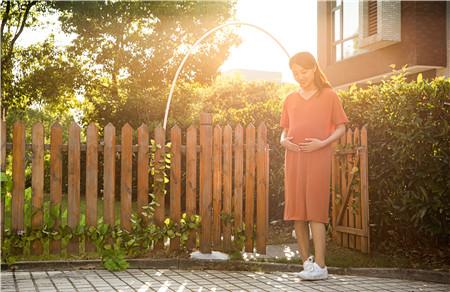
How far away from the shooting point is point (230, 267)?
6230 millimetres

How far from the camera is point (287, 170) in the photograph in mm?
5832

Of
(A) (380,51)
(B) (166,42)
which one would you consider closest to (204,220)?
(A) (380,51)

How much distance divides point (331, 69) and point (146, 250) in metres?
16.0

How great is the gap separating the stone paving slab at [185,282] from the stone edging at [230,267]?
0.13 metres

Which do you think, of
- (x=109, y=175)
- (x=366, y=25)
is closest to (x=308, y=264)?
(x=109, y=175)

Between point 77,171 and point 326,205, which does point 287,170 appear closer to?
point 326,205

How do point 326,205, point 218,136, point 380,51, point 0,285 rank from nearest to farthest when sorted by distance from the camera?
point 0,285
point 326,205
point 218,136
point 380,51

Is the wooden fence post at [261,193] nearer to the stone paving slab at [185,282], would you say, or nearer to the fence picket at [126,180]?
the stone paving slab at [185,282]

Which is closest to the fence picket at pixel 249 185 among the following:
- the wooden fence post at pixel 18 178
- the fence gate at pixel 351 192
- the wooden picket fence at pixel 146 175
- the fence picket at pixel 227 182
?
the wooden picket fence at pixel 146 175

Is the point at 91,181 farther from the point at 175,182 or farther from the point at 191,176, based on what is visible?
the point at 191,176

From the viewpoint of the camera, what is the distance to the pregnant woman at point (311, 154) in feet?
18.4

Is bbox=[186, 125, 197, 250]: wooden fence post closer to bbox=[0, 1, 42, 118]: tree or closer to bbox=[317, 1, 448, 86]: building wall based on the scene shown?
bbox=[317, 1, 448, 86]: building wall

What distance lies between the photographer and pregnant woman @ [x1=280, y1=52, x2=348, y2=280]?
18.4ft

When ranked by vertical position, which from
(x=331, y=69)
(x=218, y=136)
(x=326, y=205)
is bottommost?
(x=326, y=205)
